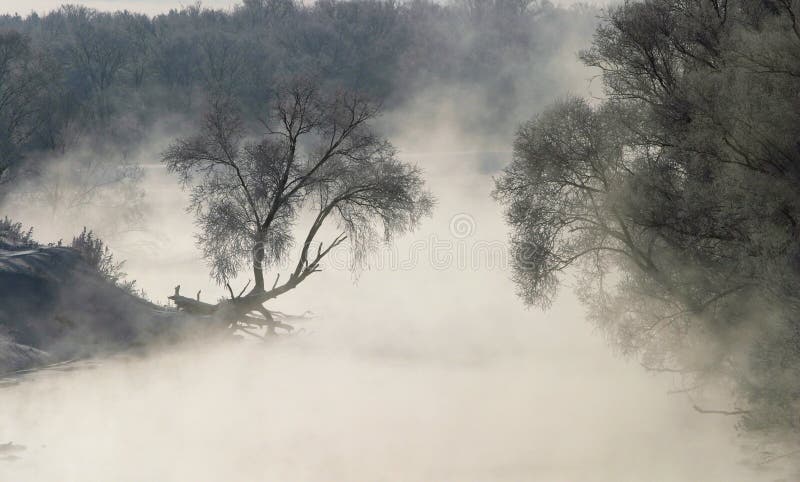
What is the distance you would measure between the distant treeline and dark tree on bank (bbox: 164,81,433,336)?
93.7 ft

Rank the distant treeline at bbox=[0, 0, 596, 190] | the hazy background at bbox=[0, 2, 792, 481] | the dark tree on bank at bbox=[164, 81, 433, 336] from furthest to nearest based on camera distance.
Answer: the distant treeline at bbox=[0, 0, 596, 190]
the dark tree on bank at bbox=[164, 81, 433, 336]
the hazy background at bbox=[0, 2, 792, 481]

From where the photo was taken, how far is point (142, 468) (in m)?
12.3

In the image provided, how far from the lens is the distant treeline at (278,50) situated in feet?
224

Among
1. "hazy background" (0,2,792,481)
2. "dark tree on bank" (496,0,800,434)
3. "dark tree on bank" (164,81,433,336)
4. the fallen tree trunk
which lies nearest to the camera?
"hazy background" (0,2,792,481)

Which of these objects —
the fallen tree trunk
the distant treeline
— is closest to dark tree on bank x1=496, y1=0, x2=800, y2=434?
the fallen tree trunk

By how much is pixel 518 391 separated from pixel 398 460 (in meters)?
6.31

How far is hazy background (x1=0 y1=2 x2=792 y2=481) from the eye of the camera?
509 inches

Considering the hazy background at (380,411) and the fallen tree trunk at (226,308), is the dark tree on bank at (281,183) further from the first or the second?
the hazy background at (380,411)

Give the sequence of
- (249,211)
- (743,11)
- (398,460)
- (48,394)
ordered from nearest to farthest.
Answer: (398,460) < (48,394) < (743,11) < (249,211)

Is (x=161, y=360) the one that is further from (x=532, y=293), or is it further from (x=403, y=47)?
(x=403, y=47)

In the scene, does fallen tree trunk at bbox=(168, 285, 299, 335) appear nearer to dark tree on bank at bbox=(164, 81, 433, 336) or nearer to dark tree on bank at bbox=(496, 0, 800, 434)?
dark tree on bank at bbox=(164, 81, 433, 336)

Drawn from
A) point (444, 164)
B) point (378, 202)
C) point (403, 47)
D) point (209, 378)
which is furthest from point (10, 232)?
point (403, 47)

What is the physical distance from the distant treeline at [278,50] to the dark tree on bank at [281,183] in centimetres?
2856

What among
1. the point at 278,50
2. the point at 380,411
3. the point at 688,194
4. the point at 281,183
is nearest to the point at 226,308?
the point at 281,183
